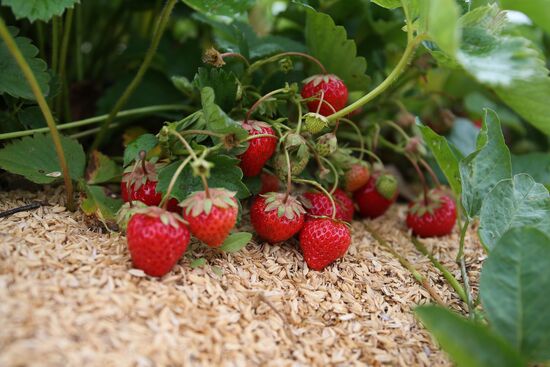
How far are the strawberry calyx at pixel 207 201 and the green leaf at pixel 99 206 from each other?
8.5 inches

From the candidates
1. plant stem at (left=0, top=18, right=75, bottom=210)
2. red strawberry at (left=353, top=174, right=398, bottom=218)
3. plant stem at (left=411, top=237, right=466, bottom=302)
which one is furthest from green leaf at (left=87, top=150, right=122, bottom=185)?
plant stem at (left=411, top=237, right=466, bottom=302)

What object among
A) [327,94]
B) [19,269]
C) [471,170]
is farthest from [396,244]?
[19,269]

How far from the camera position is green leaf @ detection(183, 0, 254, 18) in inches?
39.2

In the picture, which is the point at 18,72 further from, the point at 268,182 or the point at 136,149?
the point at 268,182

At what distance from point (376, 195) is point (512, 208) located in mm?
365

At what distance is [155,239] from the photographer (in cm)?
87

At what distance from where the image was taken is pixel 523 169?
1463mm

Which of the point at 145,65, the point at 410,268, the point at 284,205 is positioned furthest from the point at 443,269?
the point at 145,65

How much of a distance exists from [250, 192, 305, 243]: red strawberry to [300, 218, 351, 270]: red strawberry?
0.09 ft

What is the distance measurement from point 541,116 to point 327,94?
42cm

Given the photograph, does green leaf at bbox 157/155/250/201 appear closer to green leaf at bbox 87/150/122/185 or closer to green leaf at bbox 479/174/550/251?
green leaf at bbox 87/150/122/185

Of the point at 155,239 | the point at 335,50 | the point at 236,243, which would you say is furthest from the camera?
the point at 335,50

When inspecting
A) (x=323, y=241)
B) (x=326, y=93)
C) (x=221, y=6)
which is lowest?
(x=323, y=241)

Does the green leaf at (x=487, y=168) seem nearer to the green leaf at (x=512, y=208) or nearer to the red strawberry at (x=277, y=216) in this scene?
the green leaf at (x=512, y=208)
